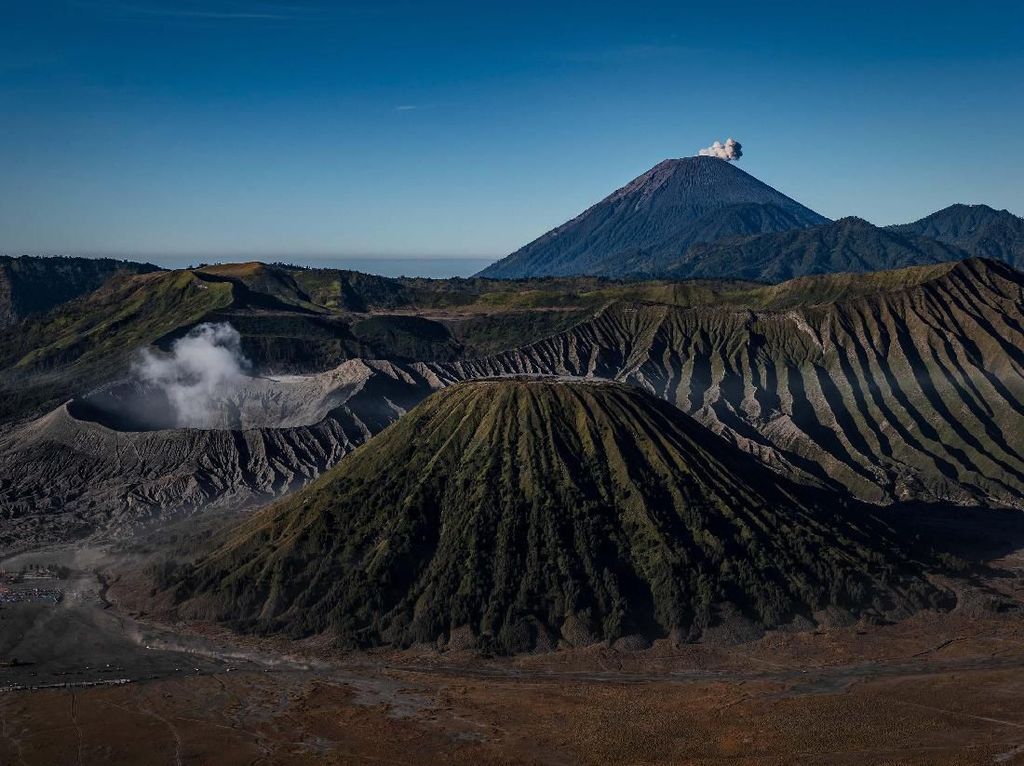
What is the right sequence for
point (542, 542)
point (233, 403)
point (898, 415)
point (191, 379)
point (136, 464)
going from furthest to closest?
point (191, 379) → point (233, 403) → point (898, 415) → point (136, 464) → point (542, 542)

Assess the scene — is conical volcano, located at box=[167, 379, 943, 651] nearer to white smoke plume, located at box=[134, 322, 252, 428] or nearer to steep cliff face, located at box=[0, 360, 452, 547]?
steep cliff face, located at box=[0, 360, 452, 547]

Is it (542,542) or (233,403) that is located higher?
(233,403)

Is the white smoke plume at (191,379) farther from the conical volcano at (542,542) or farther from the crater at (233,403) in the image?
the conical volcano at (542,542)

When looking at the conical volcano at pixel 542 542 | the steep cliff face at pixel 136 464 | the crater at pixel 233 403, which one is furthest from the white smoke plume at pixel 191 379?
the conical volcano at pixel 542 542

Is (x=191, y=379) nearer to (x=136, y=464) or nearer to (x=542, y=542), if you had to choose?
A: (x=136, y=464)

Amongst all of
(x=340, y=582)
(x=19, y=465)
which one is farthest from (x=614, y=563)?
(x=19, y=465)

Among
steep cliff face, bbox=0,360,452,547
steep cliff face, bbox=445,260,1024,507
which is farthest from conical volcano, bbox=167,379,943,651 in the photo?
steep cliff face, bbox=445,260,1024,507

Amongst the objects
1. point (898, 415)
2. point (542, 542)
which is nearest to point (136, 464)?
point (542, 542)
